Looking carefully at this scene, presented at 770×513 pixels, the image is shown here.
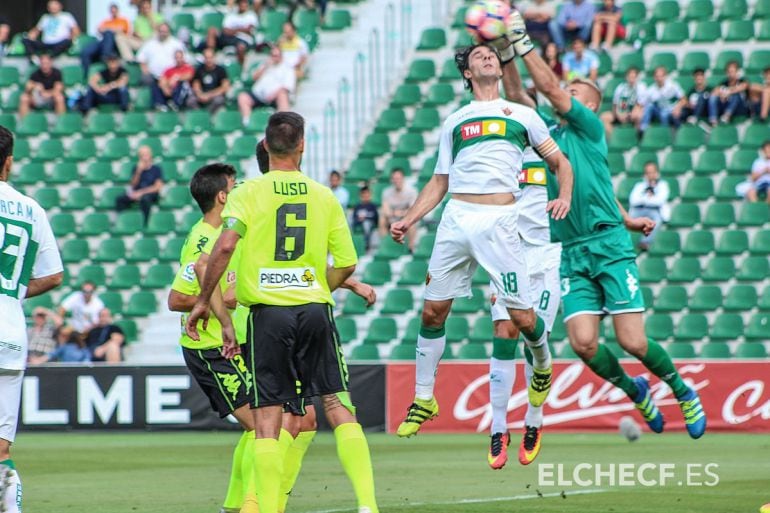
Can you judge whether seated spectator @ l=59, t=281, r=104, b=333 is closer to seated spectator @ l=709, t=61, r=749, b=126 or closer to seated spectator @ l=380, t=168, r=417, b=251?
seated spectator @ l=380, t=168, r=417, b=251

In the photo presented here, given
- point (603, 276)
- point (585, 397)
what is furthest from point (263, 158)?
point (585, 397)

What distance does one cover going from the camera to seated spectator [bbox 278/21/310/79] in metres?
25.0

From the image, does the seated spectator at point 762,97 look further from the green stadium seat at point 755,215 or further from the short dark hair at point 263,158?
the short dark hair at point 263,158

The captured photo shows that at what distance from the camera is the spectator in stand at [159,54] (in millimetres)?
25859

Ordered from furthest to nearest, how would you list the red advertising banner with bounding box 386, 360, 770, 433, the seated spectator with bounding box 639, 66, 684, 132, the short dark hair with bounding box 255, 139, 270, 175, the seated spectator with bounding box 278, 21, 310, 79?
the seated spectator with bounding box 278, 21, 310, 79 → the seated spectator with bounding box 639, 66, 684, 132 → the red advertising banner with bounding box 386, 360, 770, 433 → the short dark hair with bounding box 255, 139, 270, 175

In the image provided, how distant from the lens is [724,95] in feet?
72.3

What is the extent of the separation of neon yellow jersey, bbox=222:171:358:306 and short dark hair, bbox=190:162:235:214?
155 cm

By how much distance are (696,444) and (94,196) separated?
489 inches

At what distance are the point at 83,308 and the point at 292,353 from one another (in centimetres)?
1399

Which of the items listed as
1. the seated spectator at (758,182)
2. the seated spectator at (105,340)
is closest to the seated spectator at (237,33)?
the seated spectator at (105,340)

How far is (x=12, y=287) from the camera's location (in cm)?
767

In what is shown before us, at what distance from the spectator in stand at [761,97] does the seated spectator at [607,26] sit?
2686mm

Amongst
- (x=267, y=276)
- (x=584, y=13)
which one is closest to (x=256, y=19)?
(x=584, y=13)

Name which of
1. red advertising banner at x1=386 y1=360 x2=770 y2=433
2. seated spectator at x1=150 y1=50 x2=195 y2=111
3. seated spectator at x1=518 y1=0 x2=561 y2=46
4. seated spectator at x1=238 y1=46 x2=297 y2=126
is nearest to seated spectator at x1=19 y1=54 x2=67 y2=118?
seated spectator at x1=150 y1=50 x2=195 y2=111
